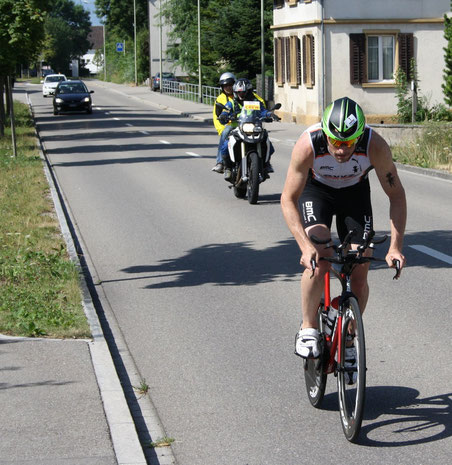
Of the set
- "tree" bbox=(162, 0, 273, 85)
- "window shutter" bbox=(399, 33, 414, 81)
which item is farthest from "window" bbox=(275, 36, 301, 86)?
"tree" bbox=(162, 0, 273, 85)

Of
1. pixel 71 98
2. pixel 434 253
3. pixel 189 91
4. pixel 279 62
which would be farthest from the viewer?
pixel 189 91

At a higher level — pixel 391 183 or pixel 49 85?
pixel 49 85

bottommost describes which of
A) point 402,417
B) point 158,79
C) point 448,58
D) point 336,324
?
point 402,417

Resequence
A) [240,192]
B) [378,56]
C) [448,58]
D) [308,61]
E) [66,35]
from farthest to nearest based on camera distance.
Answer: [66,35] < [308,61] < [378,56] < [448,58] < [240,192]

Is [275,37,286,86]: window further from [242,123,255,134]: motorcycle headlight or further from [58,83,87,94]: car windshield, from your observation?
[242,123,255,134]: motorcycle headlight

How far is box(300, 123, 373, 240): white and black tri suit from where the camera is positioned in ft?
17.8

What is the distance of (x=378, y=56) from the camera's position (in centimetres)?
3738

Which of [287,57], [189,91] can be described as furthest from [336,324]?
[189,91]

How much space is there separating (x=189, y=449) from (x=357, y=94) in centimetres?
3298

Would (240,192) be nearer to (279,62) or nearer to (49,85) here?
(279,62)

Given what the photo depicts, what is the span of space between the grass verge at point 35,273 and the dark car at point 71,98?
30404 mm

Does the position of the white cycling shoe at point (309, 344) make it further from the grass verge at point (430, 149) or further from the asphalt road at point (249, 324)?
the grass verge at point (430, 149)

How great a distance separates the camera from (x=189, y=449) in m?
5.21

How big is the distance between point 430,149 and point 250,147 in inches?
298
